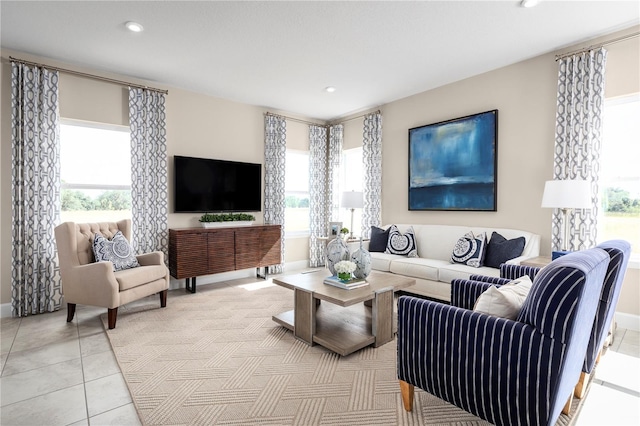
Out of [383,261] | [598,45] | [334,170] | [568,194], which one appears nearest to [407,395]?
[568,194]

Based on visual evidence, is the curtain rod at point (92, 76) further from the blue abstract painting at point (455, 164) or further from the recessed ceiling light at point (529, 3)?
the recessed ceiling light at point (529, 3)

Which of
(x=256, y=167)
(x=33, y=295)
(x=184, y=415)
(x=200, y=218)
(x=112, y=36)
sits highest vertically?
(x=112, y=36)

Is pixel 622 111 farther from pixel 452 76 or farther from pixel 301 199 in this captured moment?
pixel 301 199

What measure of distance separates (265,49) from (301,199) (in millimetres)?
2966

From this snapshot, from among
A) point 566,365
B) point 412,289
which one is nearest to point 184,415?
point 566,365

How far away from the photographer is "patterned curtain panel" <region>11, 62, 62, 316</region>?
338 centimetres

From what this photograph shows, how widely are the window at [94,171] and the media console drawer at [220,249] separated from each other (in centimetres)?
79

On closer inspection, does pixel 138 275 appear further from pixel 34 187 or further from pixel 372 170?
pixel 372 170

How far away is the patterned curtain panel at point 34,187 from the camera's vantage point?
338 cm

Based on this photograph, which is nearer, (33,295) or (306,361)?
(306,361)

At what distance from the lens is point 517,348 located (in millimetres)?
1371

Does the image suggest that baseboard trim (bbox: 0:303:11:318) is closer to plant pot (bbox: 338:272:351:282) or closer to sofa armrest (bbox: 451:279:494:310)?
plant pot (bbox: 338:272:351:282)

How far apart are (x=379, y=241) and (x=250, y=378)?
278cm

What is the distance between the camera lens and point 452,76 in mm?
4102
